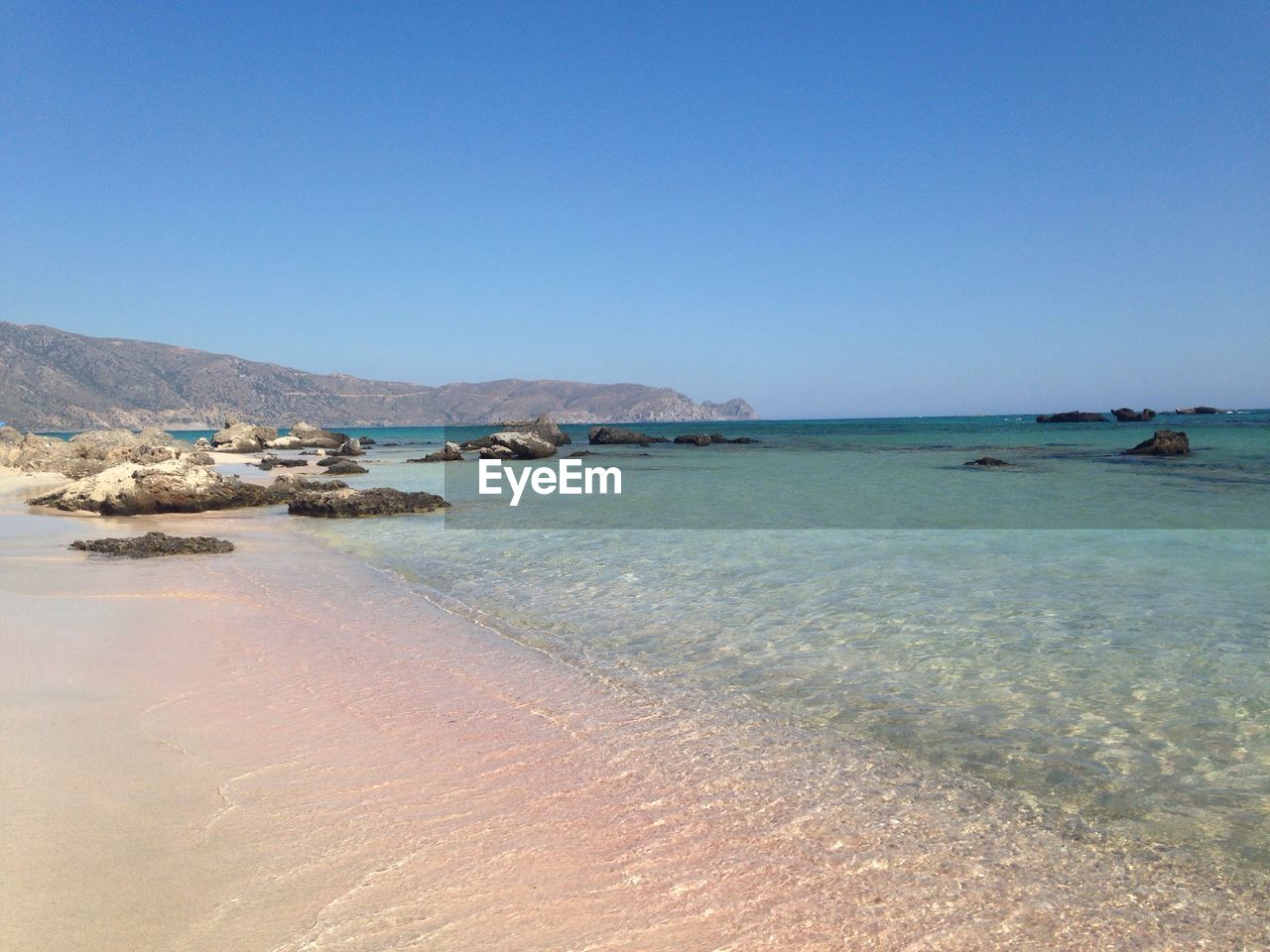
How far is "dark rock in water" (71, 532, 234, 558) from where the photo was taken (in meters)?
10.1

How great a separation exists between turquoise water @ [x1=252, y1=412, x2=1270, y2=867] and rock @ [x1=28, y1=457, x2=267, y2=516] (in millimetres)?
4454

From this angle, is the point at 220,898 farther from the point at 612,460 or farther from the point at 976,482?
the point at 612,460

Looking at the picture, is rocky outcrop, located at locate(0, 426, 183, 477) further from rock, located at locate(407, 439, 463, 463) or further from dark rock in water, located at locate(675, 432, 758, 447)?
dark rock in water, located at locate(675, 432, 758, 447)

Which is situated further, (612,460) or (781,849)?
(612,460)

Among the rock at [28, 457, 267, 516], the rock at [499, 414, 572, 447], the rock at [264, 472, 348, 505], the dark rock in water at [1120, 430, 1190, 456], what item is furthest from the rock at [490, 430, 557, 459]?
the dark rock in water at [1120, 430, 1190, 456]

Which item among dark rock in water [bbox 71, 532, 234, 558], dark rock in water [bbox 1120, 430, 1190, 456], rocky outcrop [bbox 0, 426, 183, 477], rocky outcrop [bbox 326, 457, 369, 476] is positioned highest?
dark rock in water [bbox 1120, 430, 1190, 456]

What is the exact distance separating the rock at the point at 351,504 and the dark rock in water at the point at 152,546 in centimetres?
400

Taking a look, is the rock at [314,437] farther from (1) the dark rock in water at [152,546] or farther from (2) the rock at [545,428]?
(1) the dark rock in water at [152,546]

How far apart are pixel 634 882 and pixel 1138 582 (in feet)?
23.2

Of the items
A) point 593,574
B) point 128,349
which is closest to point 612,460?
point 593,574

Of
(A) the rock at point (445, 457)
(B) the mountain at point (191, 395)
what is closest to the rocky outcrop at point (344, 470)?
(A) the rock at point (445, 457)

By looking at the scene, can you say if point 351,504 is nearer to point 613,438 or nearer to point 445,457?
point 445,457

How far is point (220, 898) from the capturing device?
2459 mm

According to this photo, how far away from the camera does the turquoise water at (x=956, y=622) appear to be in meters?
3.76
